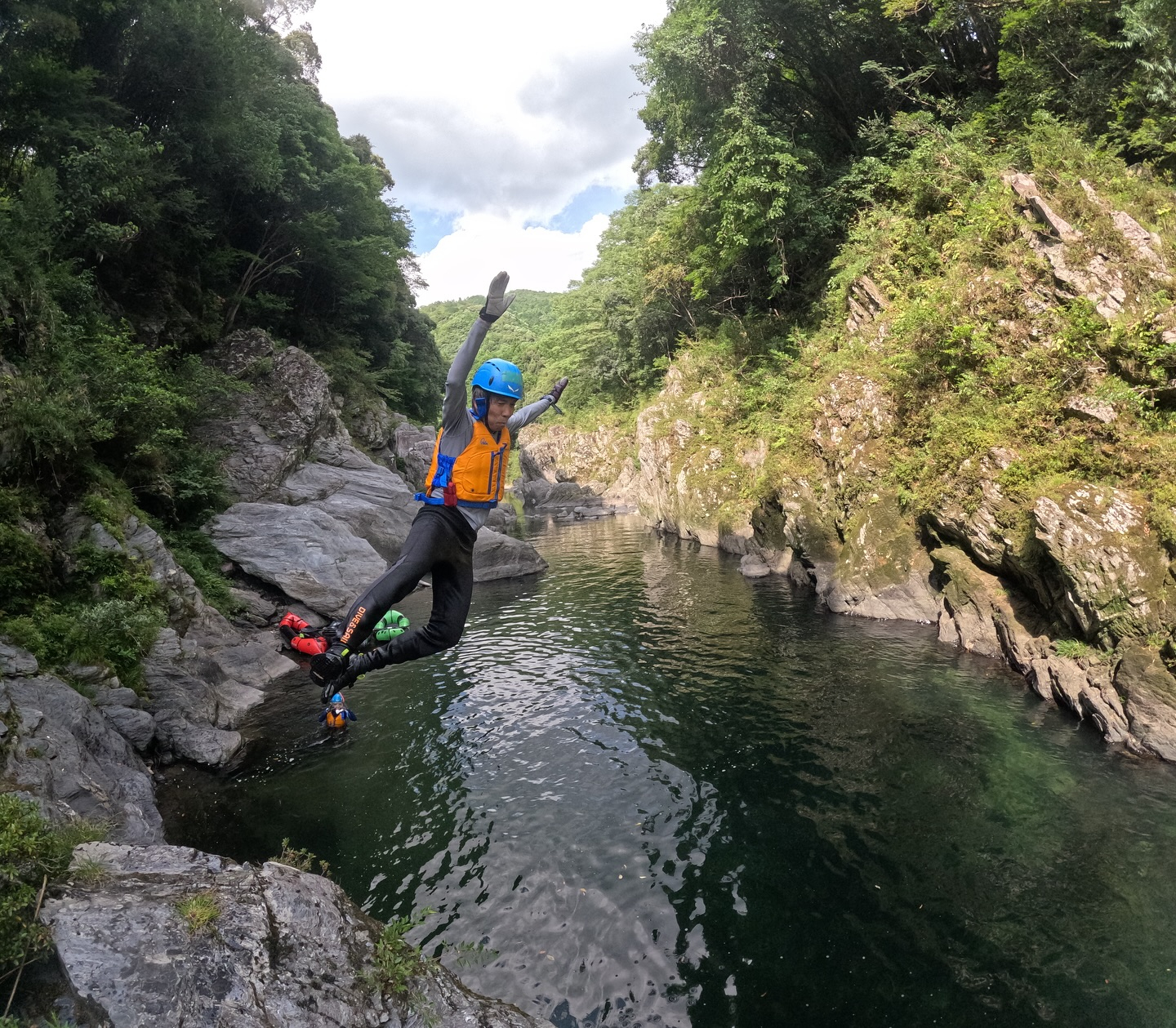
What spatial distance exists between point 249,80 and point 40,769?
20963mm

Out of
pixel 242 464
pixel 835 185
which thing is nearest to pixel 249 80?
pixel 242 464

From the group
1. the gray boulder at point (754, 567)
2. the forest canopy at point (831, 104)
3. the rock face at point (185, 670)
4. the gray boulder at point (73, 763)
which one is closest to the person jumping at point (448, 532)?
the gray boulder at point (73, 763)

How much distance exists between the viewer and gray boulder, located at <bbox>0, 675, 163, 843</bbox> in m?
5.53

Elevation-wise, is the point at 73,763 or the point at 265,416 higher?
the point at 265,416

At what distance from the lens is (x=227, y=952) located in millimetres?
3273

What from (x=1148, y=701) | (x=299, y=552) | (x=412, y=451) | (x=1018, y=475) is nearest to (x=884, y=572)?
(x=1018, y=475)

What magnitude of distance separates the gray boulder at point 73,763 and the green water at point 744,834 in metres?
0.82

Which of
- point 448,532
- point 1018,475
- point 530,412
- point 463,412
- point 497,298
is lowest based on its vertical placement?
point 448,532

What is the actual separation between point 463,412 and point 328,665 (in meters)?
2.94

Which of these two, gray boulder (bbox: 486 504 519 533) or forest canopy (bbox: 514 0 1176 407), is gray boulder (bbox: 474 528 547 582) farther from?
forest canopy (bbox: 514 0 1176 407)

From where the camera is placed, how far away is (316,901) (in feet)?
12.6

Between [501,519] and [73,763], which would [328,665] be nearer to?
[73,763]

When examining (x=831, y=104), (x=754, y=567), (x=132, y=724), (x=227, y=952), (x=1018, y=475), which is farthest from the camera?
(x=831, y=104)

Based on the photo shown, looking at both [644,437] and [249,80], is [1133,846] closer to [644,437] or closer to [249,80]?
[249,80]
